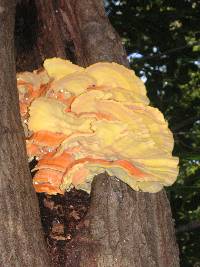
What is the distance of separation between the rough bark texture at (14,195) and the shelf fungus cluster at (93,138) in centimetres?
22

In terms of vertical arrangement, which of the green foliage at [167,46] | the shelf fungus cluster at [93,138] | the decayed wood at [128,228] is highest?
the green foliage at [167,46]

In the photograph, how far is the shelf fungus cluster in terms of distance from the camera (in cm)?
151

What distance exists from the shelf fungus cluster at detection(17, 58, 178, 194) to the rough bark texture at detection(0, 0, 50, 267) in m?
0.22

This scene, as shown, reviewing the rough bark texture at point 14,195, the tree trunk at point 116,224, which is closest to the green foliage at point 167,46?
the tree trunk at point 116,224

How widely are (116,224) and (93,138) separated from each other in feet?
1.20

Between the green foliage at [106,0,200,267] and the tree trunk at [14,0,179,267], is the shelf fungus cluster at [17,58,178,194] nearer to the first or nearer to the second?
the tree trunk at [14,0,179,267]

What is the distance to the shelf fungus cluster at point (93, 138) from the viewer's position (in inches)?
59.5

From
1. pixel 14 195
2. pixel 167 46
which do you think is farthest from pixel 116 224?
pixel 167 46

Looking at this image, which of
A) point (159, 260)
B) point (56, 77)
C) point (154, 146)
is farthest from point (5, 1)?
point (159, 260)

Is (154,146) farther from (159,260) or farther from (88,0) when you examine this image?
(88,0)

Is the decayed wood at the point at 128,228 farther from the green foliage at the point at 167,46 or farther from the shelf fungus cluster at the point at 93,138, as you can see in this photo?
the green foliage at the point at 167,46

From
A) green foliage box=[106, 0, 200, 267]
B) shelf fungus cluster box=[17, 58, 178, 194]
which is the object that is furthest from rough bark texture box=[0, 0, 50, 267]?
green foliage box=[106, 0, 200, 267]

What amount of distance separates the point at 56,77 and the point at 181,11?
11.5 ft

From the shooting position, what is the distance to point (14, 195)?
1.18 metres
